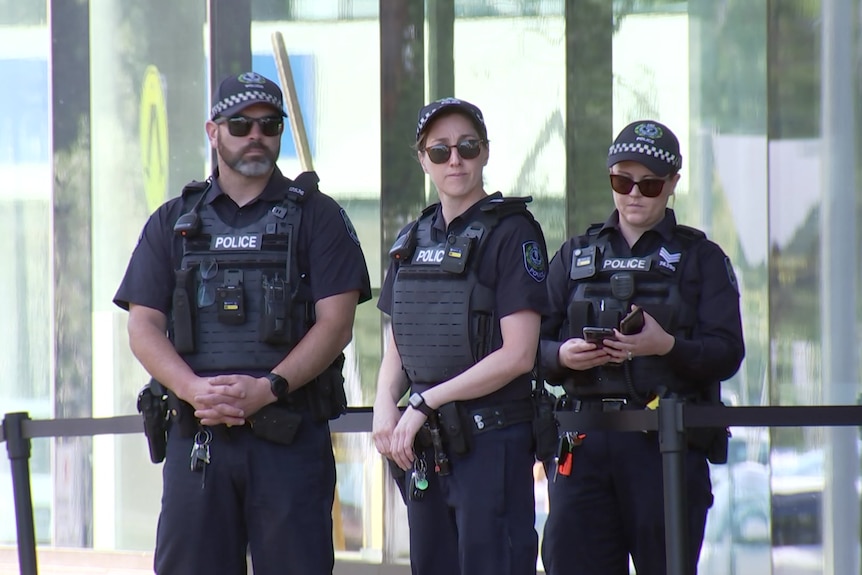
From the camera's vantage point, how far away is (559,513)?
403cm

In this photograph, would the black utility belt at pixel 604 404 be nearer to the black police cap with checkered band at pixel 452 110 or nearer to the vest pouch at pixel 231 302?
the black police cap with checkered band at pixel 452 110

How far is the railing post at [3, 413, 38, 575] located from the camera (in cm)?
437

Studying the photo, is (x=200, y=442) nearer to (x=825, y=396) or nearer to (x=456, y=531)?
(x=456, y=531)

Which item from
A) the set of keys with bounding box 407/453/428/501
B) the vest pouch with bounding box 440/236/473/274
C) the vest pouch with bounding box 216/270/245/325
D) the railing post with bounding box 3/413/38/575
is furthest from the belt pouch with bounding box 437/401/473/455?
the railing post with bounding box 3/413/38/575

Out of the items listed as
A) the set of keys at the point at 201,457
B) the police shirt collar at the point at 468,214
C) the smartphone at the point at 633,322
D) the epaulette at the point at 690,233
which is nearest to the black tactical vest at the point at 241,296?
the set of keys at the point at 201,457

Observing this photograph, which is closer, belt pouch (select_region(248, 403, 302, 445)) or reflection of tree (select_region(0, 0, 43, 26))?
belt pouch (select_region(248, 403, 302, 445))

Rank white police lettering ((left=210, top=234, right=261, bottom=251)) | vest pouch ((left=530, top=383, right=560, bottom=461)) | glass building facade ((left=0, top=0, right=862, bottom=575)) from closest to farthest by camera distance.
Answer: vest pouch ((left=530, top=383, right=560, bottom=461)) < white police lettering ((left=210, top=234, right=261, bottom=251)) < glass building facade ((left=0, top=0, right=862, bottom=575))

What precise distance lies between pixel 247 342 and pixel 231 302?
0.42 feet

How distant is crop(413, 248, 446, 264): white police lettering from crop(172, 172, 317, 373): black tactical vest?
362mm

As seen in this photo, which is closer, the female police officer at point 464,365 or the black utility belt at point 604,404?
the female police officer at point 464,365

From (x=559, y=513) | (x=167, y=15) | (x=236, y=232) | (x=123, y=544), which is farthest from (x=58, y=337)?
(x=559, y=513)

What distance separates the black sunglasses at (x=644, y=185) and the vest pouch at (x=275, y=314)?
1144 millimetres

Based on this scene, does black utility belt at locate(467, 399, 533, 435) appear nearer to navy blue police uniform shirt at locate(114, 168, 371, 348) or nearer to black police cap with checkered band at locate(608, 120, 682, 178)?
navy blue police uniform shirt at locate(114, 168, 371, 348)

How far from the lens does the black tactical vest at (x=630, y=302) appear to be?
402 centimetres
